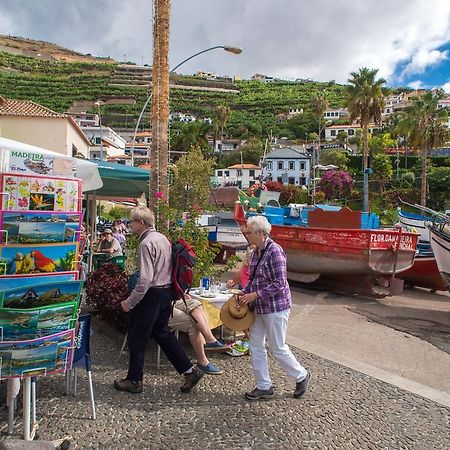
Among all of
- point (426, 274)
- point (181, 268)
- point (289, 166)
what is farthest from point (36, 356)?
point (289, 166)

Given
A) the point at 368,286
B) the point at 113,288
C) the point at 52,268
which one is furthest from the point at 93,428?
the point at 368,286

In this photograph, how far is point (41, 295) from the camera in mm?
3451

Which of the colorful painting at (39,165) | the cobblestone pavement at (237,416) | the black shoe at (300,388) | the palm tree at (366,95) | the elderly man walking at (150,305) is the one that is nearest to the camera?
the cobblestone pavement at (237,416)

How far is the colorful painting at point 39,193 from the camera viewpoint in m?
3.70

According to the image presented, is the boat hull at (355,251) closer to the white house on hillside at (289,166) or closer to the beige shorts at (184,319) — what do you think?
the beige shorts at (184,319)

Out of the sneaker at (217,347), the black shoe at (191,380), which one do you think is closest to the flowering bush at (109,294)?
the sneaker at (217,347)

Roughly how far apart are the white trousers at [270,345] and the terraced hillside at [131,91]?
108 m

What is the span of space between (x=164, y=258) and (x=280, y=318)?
1.21m

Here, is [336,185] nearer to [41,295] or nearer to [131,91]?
[41,295]

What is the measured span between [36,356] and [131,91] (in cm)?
13205

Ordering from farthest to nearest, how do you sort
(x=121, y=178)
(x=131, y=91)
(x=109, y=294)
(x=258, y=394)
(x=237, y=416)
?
1. (x=131, y=91)
2. (x=121, y=178)
3. (x=109, y=294)
4. (x=258, y=394)
5. (x=237, y=416)

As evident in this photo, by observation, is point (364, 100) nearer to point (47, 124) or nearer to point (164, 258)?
point (47, 124)

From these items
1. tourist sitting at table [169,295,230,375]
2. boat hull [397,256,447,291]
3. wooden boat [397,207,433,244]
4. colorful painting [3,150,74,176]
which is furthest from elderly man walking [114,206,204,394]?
wooden boat [397,207,433,244]

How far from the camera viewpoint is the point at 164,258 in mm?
4438
